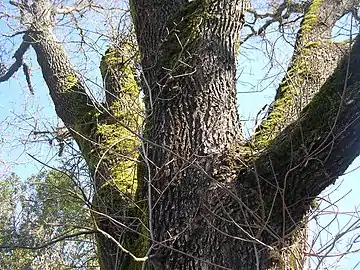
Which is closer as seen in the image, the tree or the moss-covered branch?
the tree

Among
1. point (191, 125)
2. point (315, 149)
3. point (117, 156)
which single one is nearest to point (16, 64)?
point (117, 156)

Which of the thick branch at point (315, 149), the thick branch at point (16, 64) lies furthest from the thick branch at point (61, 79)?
the thick branch at point (315, 149)

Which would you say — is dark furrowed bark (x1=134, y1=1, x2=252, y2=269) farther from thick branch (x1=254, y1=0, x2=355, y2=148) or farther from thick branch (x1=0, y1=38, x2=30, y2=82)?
thick branch (x1=0, y1=38, x2=30, y2=82)

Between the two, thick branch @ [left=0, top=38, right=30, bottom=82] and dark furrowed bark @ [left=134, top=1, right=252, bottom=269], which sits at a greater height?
thick branch @ [left=0, top=38, right=30, bottom=82]

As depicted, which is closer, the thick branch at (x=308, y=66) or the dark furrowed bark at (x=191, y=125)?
the dark furrowed bark at (x=191, y=125)

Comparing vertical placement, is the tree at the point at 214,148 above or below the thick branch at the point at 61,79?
below

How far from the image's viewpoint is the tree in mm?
2193

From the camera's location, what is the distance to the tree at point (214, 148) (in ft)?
7.20

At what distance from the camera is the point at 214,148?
8.38 ft

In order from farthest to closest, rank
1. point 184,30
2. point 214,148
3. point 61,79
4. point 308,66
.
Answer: point 61,79
point 308,66
point 184,30
point 214,148

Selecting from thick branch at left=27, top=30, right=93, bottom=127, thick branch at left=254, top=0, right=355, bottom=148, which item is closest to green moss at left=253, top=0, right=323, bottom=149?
thick branch at left=254, top=0, right=355, bottom=148

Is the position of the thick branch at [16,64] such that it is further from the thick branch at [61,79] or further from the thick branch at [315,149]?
the thick branch at [315,149]

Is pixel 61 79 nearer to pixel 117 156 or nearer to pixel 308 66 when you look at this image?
pixel 117 156

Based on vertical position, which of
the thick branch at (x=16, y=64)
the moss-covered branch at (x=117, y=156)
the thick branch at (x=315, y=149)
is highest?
the thick branch at (x=16, y=64)
